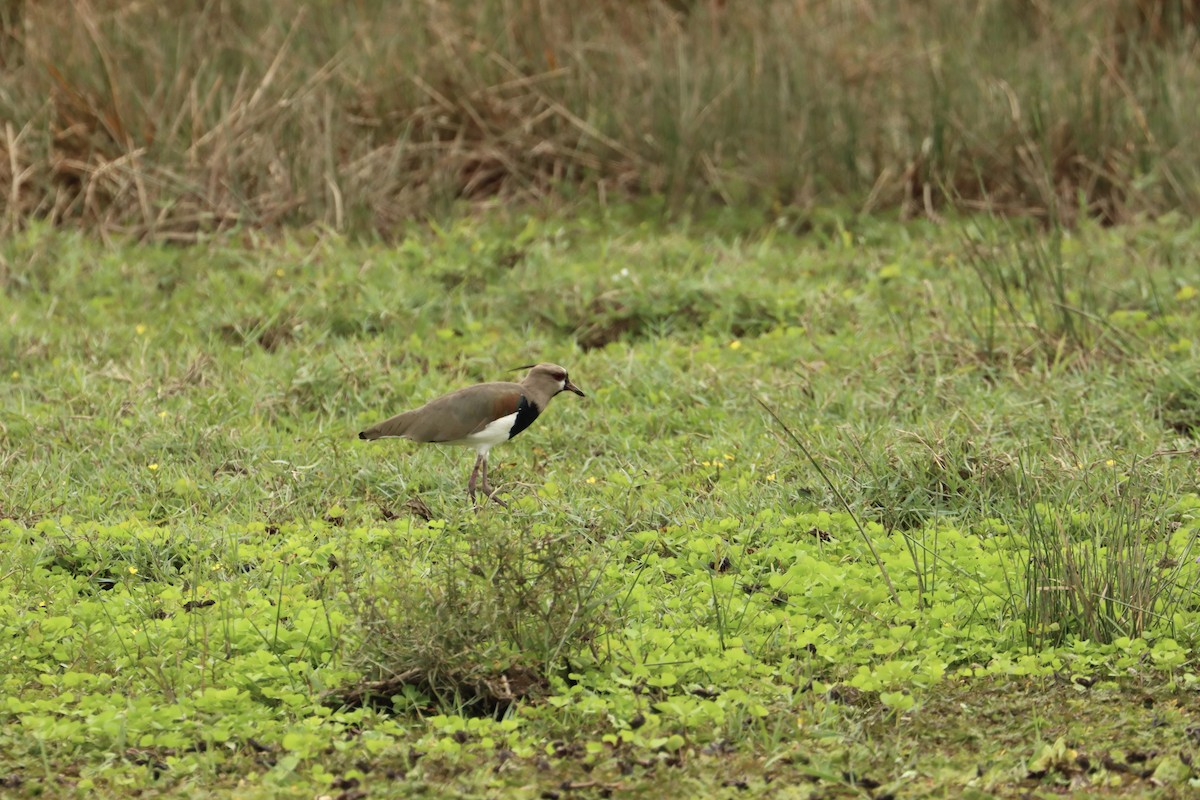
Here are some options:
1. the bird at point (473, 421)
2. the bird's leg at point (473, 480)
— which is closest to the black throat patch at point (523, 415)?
the bird at point (473, 421)

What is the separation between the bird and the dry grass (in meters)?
3.42

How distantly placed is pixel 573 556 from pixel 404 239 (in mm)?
5003

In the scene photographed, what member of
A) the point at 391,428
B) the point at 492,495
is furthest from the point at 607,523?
the point at 391,428

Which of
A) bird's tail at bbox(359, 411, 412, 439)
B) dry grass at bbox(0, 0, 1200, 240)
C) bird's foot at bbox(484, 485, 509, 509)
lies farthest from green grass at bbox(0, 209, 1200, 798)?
dry grass at bbox(0, 0, 1200, 240)

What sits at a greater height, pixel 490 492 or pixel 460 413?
pixel 460 413

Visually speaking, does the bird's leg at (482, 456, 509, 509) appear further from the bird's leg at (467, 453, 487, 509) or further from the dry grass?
the dry grass

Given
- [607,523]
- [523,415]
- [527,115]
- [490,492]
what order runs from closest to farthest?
[607,523]
[490,492]
[523,415]
[527,115]

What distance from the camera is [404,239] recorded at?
932 cm

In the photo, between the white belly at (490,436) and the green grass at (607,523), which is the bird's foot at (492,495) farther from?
the white belly at (490,436)

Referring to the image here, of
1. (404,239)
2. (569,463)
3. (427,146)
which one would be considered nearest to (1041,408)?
(569,463)

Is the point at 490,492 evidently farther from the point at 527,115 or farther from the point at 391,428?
the point at 527,115

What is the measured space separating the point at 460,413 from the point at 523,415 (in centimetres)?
26

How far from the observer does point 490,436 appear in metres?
5.97

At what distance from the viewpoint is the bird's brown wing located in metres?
5.94
